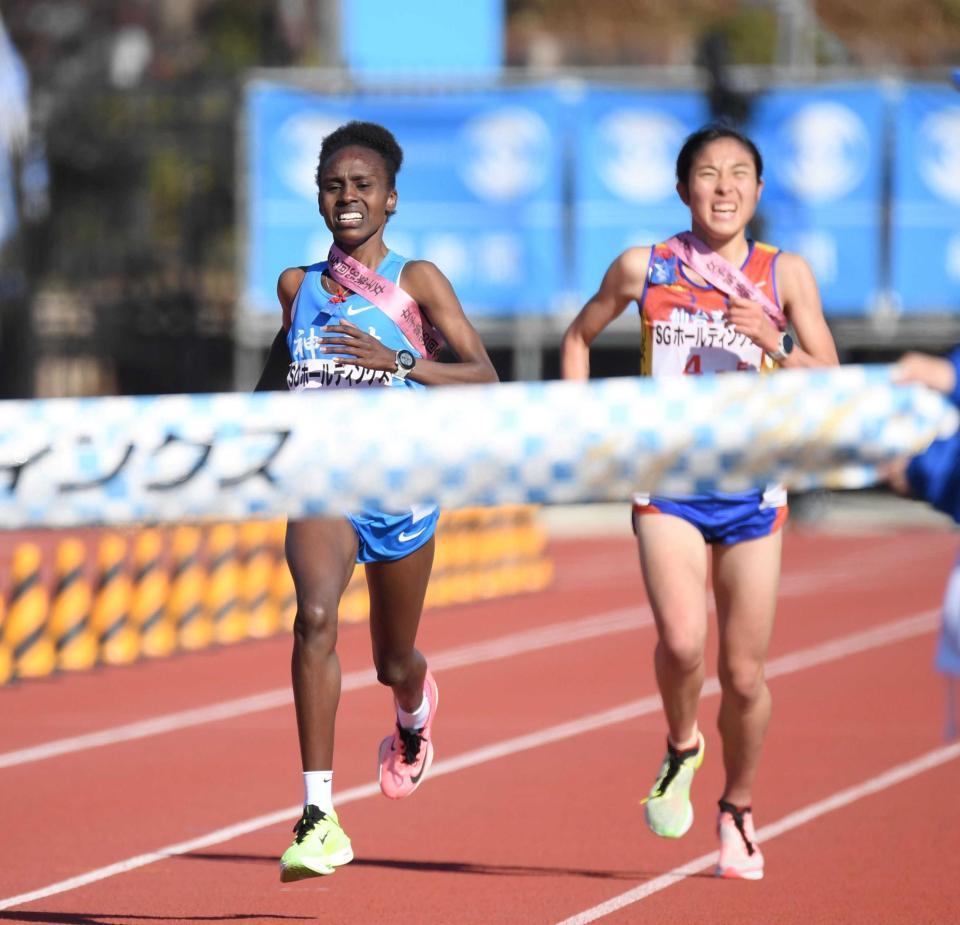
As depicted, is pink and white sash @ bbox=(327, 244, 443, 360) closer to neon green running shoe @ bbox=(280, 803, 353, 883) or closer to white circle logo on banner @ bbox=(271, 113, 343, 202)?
neon green running shoe @ bbox=(280, 803, 353, 883)

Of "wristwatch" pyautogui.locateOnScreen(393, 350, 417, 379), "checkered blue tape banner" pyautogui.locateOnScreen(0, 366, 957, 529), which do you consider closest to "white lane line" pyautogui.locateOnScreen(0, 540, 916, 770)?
"wristwatch" pyautogui.locateOnScreen(393, 350, 417, 379)

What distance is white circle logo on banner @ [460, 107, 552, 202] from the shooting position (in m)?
29.0

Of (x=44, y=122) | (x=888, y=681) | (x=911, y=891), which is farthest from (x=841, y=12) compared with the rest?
(x=911, y=891)

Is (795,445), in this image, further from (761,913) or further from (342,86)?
(342,86)

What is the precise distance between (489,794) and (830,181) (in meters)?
20.8


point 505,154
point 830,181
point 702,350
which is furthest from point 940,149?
point 702,350

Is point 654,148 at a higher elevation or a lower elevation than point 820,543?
higher

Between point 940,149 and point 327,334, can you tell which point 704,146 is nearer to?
point 327,334

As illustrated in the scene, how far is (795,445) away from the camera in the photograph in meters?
4.94

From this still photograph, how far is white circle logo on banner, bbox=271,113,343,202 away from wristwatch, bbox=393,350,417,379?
23020 mm

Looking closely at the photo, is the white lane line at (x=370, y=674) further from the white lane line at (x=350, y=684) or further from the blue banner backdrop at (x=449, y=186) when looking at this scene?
the blue banner backdrop at (x=449, y=186)

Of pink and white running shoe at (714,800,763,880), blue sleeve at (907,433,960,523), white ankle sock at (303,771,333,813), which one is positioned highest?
blue sleeve at (907,433,960,523)

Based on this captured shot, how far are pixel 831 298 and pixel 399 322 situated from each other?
2361 cm

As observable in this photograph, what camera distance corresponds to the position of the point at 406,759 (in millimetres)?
7312
